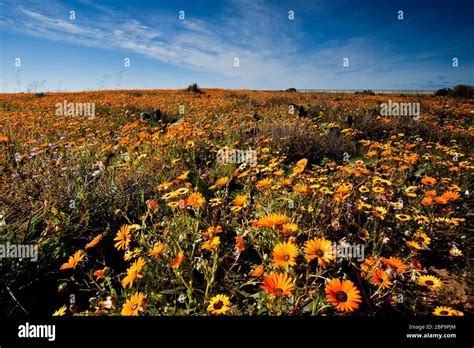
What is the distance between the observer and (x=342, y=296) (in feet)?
3.52

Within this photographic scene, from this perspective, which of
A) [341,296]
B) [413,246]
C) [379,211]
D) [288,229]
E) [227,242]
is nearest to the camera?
[341,296]

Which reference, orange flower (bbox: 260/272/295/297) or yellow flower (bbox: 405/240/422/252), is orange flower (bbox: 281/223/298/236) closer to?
orange flower (bbox: 260/272/295/297)

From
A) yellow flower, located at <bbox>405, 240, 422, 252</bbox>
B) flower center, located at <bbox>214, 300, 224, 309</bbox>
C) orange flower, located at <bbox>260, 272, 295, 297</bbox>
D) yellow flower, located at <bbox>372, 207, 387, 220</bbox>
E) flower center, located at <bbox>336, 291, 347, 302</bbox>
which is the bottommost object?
flower center, located at <bbox>214, 300, 224, 309</bbox>

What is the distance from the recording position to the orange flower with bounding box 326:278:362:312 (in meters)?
1.03

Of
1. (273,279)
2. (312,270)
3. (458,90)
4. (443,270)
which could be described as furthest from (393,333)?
(458,90)

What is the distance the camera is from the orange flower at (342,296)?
3.39 ft

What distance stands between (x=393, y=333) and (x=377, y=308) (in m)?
0.50

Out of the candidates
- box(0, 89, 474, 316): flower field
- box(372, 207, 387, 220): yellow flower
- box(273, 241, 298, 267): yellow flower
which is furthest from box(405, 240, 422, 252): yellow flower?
box(273, 241, 298, 267): yellow flower

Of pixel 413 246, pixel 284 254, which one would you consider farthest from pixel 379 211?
pixel 284 254

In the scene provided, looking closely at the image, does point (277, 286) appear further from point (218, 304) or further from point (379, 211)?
point (379, 211)

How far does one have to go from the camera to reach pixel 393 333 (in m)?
1.04

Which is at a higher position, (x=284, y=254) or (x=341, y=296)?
(x=284, y=254)

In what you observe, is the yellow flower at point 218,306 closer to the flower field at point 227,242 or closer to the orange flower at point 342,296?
the flower field at point 227,242

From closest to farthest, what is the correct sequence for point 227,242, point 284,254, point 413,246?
point 284,254 → point 413,246 → point 227,242
